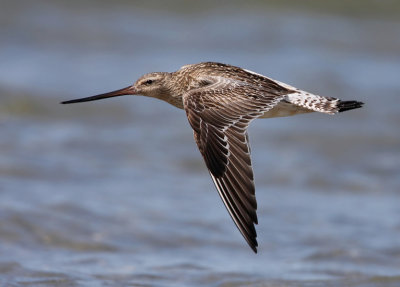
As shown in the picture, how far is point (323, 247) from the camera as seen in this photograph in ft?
23.7

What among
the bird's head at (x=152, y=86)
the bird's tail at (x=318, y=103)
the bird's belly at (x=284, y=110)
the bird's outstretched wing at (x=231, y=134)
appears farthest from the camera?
the bird's head at (x=152, y=86)

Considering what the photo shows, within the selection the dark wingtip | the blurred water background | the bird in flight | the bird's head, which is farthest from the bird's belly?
the blurred water background

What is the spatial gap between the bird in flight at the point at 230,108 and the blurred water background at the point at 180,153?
4.04 feet

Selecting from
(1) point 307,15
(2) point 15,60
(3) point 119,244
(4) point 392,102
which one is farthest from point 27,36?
(3) point 119,244

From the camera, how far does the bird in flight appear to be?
5.40 m

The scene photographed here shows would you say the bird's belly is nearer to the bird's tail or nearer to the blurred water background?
the bird's tail

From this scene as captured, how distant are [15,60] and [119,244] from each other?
18.6 feet

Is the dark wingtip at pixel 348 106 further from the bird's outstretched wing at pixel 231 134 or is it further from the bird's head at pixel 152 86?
the bird's head at pixel 152 86

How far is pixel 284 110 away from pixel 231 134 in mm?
962

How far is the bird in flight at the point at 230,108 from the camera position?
5.40 m

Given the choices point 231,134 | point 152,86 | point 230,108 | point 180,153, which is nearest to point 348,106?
point 230,108

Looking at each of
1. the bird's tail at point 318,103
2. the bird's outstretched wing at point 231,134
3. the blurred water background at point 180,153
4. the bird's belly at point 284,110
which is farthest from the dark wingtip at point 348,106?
the blurred water background at point 180,153

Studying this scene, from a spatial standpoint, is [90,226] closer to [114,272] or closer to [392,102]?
[114,272]

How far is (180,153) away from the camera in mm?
9461
